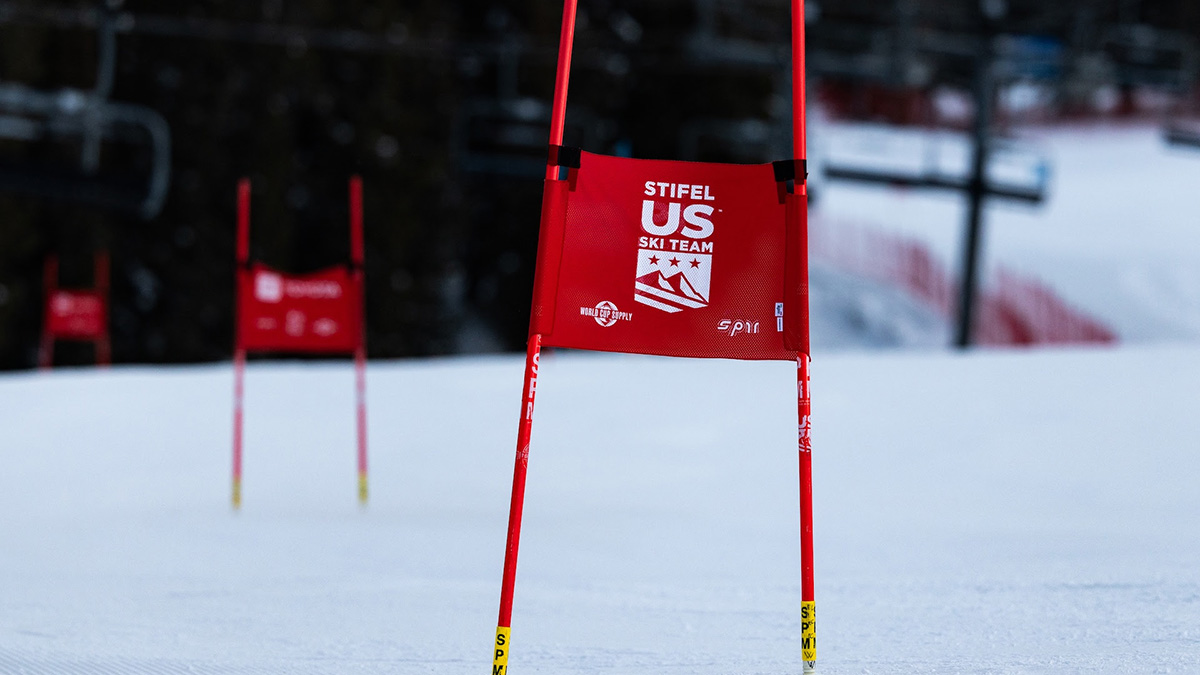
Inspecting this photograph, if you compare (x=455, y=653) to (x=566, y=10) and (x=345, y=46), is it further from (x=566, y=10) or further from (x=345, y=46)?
(x=345, y=46)

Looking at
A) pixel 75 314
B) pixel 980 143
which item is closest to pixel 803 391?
pixel 980 143

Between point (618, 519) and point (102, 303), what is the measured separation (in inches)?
512

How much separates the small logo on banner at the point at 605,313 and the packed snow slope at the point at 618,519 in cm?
111

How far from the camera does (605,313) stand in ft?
12.1

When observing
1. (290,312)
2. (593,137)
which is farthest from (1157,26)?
(290,312)

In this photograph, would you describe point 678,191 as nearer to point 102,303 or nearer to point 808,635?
point 808,635

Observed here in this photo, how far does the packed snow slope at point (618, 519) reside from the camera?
15.3 ft

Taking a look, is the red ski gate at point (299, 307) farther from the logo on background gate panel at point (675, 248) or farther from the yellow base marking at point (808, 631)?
the yellow base marking at point (808, 631)

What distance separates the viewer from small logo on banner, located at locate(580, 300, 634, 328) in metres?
3.67

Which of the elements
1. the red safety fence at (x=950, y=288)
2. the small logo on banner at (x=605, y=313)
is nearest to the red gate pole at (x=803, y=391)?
the small logo on banner at (x=605, y=313)

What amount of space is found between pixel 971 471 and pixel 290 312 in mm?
4538

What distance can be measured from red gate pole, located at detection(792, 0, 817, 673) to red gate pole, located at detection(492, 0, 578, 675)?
58 cm

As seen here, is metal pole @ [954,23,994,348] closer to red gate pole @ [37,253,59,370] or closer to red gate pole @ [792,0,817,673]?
red gate pole @ [792,0,817,673]

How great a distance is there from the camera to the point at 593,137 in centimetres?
1948
